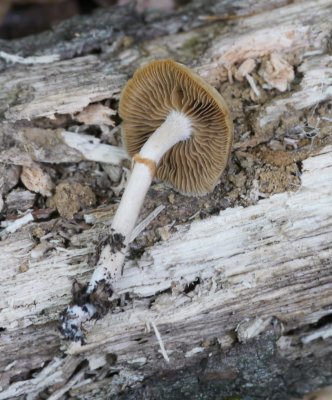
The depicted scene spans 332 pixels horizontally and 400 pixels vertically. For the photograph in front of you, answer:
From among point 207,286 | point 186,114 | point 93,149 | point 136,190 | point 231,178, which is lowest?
point 207,286

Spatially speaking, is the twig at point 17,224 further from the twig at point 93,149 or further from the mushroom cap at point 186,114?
the mushroom cap at point 186,114

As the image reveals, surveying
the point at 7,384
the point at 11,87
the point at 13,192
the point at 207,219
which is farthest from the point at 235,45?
the point at 7,384

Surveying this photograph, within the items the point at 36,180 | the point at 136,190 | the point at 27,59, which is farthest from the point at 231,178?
the point at 27,59

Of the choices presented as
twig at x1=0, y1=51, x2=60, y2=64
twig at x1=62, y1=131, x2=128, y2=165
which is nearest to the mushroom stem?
twig at x1=62, y1=131, x2=128, y2=165

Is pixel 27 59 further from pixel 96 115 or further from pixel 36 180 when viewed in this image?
pixel 36 180

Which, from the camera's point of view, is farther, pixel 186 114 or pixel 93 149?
pixel 93 149

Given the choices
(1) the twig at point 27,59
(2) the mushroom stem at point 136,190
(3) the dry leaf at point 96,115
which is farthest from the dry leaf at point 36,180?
(1) the twig at point 27,59

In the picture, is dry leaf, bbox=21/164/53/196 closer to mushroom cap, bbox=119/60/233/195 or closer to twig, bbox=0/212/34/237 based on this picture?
twig, bbox=0/212/34/237
